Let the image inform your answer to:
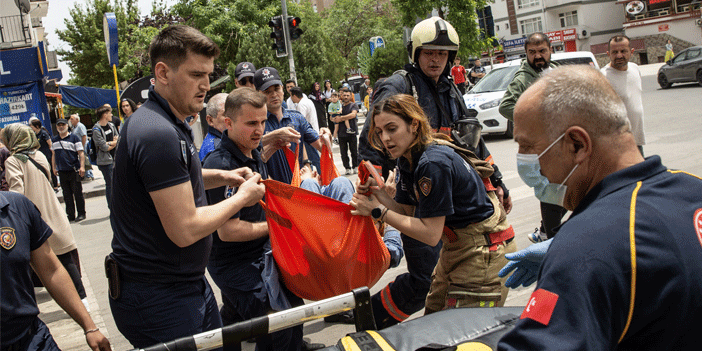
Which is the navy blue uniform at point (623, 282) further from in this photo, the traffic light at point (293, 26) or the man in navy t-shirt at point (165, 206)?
the traffic light at point (293, 26)

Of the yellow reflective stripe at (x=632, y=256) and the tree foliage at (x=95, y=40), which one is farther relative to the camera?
the tree foliage at (x=95, y=40)

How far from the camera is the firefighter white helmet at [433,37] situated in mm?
3941

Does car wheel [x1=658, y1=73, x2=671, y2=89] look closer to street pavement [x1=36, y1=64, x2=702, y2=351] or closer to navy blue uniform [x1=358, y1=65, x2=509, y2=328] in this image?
street pavement [x1=36, y1=64, x2=702, y2=351]

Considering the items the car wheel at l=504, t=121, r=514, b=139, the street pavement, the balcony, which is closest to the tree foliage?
the balcony

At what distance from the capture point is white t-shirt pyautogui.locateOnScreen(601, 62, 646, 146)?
17.1 feet

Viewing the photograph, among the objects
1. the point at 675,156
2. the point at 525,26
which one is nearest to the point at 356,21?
the point at 525,26

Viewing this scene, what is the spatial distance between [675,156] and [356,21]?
1760 inches

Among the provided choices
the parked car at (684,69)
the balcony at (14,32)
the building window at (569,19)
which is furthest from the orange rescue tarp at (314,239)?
the building window at (569,19)

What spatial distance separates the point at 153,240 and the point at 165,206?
0.23 metres

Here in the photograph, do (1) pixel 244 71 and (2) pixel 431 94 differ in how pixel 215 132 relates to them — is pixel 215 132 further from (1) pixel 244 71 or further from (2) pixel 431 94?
(2) pixel 431 94

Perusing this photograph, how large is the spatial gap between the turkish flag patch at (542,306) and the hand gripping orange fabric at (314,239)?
179 centimetres

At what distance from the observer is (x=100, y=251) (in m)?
8.20

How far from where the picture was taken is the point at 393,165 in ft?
13.0

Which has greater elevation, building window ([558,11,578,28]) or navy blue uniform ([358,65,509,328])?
building window ([558,11,578,28])
